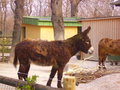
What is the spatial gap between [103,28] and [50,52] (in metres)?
13.0

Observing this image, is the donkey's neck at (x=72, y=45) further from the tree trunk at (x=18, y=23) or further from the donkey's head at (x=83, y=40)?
the tree trunk at (x=18, y=23)

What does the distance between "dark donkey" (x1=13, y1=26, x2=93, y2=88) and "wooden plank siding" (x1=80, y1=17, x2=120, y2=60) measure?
1175cm

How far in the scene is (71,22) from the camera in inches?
913

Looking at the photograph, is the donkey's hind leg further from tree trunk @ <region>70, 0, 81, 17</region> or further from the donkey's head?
tree trunk @ <region>70, 0, 81, 17</region>

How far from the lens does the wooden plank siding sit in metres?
19.1

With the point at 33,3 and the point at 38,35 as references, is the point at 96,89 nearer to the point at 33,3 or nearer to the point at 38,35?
the point at 38,35

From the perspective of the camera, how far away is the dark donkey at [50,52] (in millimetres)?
7375

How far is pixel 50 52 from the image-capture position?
7.39m

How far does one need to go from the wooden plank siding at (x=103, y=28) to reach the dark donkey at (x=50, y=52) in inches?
463

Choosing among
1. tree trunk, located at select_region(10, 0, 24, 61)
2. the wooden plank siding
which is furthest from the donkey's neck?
tree trunk, located at select_region(10, 0, 24, 61)

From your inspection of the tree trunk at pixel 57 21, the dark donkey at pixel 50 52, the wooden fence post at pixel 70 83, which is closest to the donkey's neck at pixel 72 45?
the dark donkey at pixel 50 52

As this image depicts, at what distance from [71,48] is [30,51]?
95cm

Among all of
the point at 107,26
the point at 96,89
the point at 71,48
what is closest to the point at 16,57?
the point at 71,48

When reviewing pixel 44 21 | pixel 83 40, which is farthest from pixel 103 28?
pixel 83 40
